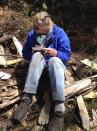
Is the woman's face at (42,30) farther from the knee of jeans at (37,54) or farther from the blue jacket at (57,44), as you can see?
the knee of jeans at (37,54)

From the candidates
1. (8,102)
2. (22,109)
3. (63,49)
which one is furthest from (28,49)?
(22,109)

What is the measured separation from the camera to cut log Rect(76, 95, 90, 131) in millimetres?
6293

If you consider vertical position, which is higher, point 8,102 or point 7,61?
point 7,61

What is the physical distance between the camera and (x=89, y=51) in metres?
7.90

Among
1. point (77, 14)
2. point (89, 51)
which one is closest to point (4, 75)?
point (89, 51)

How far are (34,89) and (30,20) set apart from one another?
8.43ft

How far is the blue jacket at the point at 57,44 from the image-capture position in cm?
650

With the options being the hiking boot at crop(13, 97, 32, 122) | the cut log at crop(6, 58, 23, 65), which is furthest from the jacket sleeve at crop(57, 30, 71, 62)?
the cut log at crop(6, 58, 23, 65)

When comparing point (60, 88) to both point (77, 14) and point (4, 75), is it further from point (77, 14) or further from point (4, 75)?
point (77, 14)

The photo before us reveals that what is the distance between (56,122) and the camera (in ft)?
19.9

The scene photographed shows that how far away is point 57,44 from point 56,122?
4.17 feet

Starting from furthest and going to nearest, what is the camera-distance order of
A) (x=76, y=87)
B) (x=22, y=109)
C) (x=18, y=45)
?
(x=18, y=45), (x=76, y=87), (x=22, y=109)

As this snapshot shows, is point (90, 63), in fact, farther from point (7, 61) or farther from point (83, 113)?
point (7, 61)

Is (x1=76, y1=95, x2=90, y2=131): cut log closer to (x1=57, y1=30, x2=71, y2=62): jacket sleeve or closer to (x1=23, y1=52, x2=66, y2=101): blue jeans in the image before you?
(x1=23, y1=52, x2=66, y2=101): blue jeans
